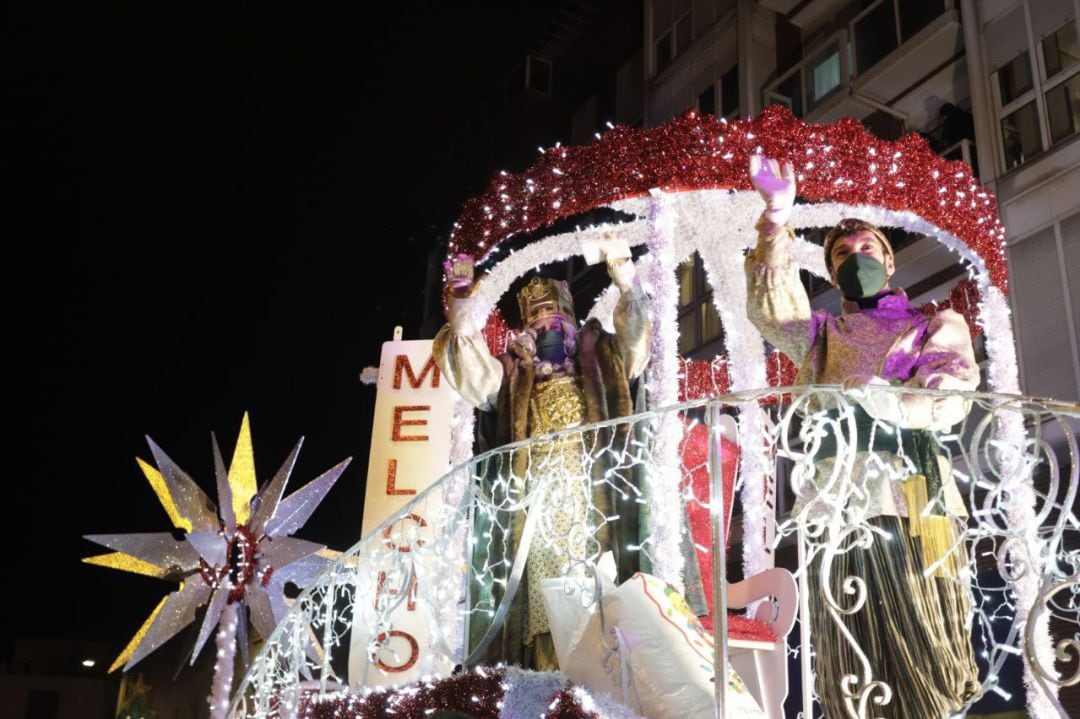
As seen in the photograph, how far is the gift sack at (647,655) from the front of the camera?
352cm

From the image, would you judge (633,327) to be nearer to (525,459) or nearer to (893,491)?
(525,459)

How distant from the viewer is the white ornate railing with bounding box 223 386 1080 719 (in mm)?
3039

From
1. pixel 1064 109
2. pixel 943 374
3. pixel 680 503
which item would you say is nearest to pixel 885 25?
pixel 1064 109

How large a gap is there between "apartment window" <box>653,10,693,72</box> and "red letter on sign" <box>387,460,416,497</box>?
32.7 ft

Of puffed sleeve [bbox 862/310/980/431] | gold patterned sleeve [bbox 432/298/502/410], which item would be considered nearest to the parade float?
puffed sleeve [bbox 862/310/980/431]

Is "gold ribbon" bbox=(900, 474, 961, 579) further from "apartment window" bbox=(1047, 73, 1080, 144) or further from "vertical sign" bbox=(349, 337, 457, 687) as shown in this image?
"apartment window" bbox=(1047, 73, 1080, 144)

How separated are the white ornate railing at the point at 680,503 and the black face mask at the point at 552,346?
1.68 feet

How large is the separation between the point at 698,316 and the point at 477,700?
12077mm

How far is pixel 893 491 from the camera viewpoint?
11.5 feet

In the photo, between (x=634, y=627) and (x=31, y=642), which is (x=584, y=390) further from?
(x=31, y=642)

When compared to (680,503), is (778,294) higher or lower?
higher

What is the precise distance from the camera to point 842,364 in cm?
384

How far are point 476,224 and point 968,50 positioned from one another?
27.6 ft

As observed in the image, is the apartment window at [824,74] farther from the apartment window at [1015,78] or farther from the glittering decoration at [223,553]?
the glittering decoration at [223,553]
